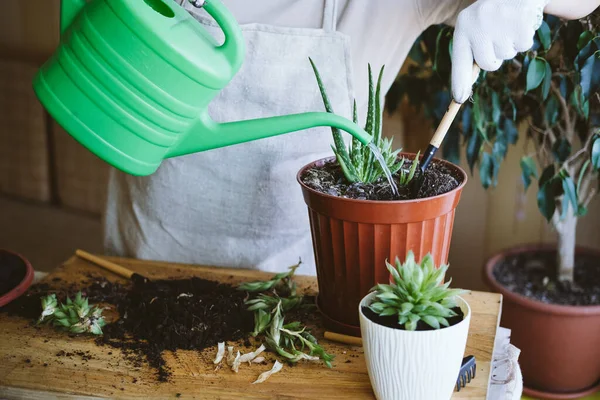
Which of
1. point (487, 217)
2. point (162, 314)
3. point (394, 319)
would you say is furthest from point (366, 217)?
point (487, 217)

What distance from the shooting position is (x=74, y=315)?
1134 millimetres

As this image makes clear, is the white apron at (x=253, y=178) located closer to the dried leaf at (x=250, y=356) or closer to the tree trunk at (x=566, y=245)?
the dried leaf at (x=250, y=356)

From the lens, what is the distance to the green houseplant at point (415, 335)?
0.89 m

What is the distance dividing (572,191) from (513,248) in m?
0.47

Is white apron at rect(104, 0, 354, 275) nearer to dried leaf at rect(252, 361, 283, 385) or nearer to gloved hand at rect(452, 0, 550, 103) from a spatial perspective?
gloved hand at rect(452, 0, 550, 103)

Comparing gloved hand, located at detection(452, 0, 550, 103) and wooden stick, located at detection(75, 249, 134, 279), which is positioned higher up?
gloved hand, located at detection(452, 0, 550, 103)

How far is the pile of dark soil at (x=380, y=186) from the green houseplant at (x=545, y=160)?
54 cm

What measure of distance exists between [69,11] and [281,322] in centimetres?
56

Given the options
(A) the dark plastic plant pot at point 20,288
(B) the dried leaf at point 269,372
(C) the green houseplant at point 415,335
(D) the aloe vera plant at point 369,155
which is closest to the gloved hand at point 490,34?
(D) the aloe vera plant at point 369,155

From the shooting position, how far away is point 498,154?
1798 millimetres

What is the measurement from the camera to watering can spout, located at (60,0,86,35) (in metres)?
0.93

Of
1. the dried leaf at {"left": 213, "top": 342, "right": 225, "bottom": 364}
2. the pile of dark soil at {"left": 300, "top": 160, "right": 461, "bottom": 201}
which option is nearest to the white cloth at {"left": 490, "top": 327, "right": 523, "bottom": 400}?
the pile of dark soil at {"left": 300, "top": 160, "right": 461, "bottom": 201}

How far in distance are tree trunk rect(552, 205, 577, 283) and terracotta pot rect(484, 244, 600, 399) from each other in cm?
18

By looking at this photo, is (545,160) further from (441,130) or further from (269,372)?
(269,372)
